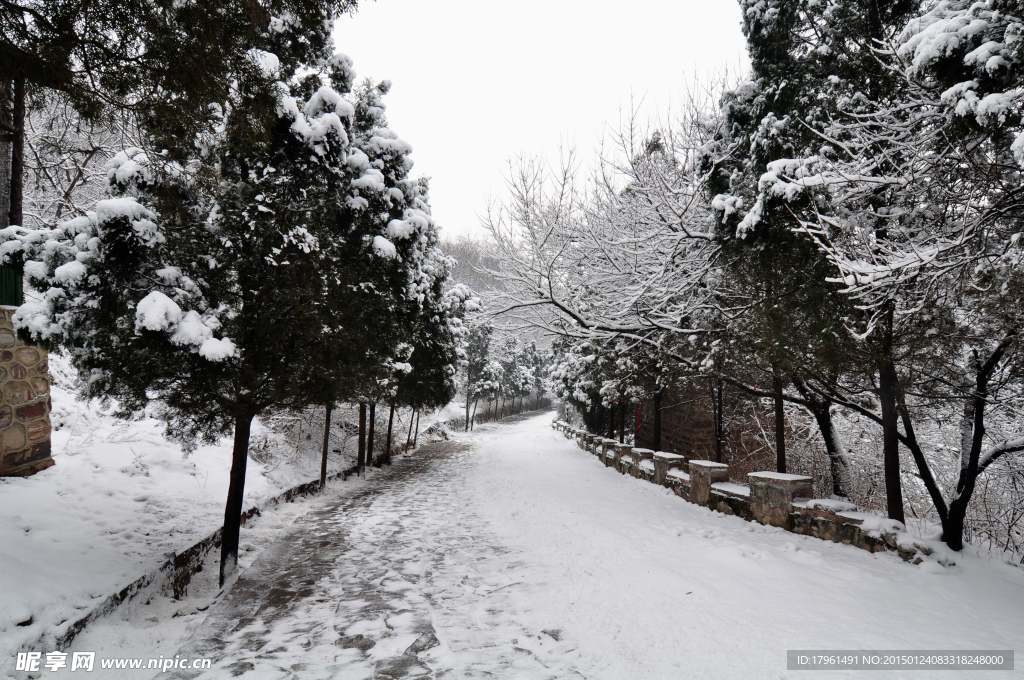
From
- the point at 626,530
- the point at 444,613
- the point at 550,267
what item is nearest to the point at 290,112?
the point at 550,267

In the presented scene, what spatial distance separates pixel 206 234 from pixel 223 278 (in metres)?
0.51

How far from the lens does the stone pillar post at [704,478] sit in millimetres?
8344

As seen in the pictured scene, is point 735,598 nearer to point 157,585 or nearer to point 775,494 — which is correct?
point 775,494

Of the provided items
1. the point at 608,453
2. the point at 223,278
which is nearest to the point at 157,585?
the point at 223,278

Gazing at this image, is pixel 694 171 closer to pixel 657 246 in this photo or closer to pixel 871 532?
pixel 657 246

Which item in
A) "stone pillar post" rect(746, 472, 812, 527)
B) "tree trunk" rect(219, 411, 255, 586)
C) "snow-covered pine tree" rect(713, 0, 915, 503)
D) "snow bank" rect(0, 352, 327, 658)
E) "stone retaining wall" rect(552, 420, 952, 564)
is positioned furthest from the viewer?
"stone pillar post" rect(746, 472, 812, 527)

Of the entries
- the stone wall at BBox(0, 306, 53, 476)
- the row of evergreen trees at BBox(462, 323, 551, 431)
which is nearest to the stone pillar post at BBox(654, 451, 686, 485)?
the stone wall at BBox(0, 306, 53, 476)

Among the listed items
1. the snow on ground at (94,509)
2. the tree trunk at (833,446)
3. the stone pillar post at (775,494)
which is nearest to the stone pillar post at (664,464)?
the tree trunk at (833,446)

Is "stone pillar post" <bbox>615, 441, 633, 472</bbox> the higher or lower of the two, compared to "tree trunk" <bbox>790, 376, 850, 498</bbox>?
lower

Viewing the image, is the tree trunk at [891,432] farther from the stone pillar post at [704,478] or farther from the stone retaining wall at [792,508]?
the stone pillar post at [704,478]

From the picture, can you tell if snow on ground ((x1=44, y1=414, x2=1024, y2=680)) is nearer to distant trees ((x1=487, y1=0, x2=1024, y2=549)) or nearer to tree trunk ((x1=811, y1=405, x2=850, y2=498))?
distant trees ((x1=487, y1=0, x2=1024, y2=549))

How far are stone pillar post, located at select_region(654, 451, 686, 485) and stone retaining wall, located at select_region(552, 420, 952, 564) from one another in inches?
7.8

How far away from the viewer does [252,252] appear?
561cm

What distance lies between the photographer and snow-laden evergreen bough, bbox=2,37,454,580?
4766mm
